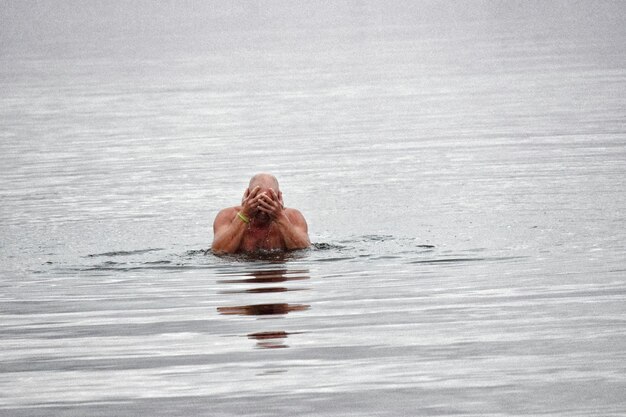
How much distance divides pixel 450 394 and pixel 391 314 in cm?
239

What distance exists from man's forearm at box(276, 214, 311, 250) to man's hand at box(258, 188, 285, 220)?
0.10 m

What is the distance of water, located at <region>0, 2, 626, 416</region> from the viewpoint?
26.7 ft

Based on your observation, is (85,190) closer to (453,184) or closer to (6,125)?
(453,184)

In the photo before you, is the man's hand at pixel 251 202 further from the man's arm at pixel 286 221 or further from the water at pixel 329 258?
the water at pixel 329 258

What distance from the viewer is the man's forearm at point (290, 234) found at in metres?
13.2

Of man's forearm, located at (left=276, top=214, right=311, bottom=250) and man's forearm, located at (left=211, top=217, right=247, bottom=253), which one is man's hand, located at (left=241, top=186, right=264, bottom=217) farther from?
man's forearm, located at (left=276, top=214, right=311, bottom=250)

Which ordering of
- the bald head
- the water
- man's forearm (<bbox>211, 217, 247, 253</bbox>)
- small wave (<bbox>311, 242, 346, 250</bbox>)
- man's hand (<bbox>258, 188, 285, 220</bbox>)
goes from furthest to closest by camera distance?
small wave (<bbox>311, 242, 346, 250</bbox>) → man's forearm (<bbox>211, 217, 247, 253</bbox>) → the bald head → man's hand (<bbox>258, 188, 285, 220</bbox>) → the water

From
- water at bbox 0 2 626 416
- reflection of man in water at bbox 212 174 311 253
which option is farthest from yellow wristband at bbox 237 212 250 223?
water at bbox 0 2 626 416

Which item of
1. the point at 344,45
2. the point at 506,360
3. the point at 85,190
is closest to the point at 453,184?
the point at 85,190

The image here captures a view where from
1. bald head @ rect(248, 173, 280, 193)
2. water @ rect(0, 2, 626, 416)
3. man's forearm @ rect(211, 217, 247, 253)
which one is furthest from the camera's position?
man's forearm @ rect(211, 217, 247, 253)

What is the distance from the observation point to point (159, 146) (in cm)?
2528

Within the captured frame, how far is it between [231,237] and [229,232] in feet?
0.20

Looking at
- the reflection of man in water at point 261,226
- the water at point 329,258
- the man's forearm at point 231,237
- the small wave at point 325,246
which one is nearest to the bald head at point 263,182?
the reflection of man in water at point 261,226

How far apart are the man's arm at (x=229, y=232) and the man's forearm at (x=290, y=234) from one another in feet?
1.25
